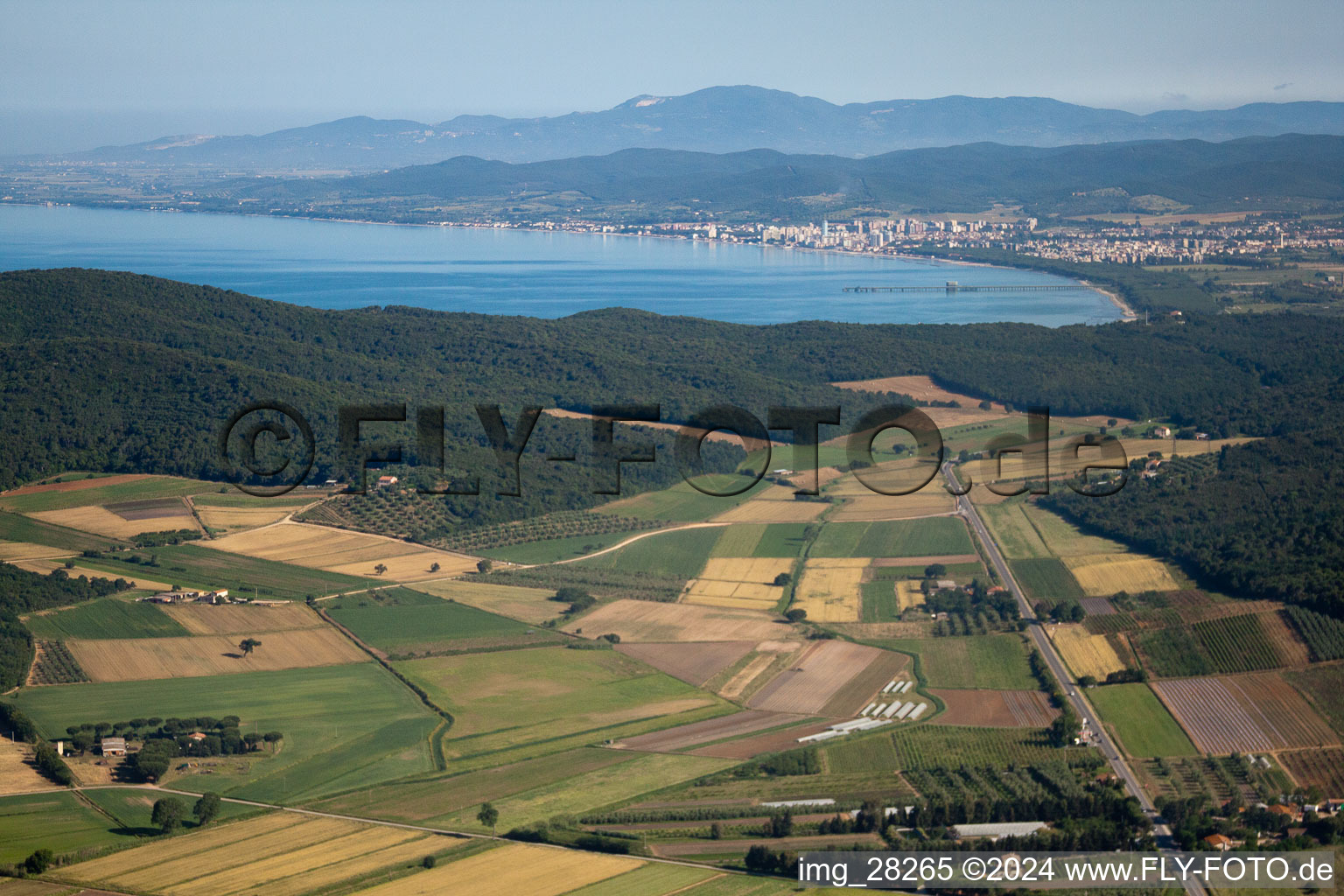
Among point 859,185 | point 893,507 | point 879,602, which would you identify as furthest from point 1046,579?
point 859,185

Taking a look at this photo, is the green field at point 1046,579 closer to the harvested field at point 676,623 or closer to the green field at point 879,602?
the green field at point 879,602

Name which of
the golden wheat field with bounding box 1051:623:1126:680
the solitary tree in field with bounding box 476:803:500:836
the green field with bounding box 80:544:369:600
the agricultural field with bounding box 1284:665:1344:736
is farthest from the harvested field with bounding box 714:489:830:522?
the solitary tree in field with bounding box 476:803:500:836

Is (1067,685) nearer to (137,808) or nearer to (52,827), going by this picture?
(137,808)

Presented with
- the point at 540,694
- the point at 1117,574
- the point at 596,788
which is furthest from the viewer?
the point at 1117,574

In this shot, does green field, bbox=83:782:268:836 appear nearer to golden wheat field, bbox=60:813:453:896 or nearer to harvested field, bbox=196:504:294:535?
golden wheat field, bbox=60:813:453:896

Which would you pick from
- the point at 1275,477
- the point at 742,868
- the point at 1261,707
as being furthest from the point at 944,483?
the point at 742,868

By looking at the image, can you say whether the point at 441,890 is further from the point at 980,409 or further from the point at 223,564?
the point at 980,409
